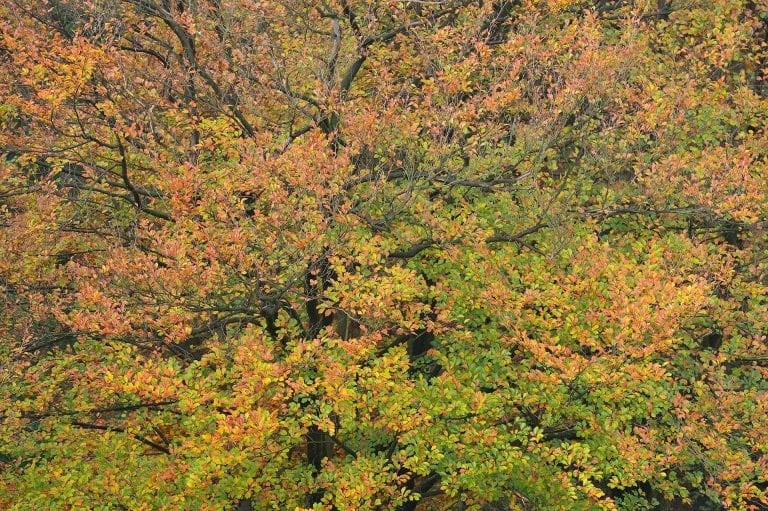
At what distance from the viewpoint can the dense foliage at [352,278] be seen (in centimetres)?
1245

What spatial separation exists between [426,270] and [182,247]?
5.10m

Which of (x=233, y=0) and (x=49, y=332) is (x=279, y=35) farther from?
(x=49, y=332)

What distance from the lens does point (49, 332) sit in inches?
600

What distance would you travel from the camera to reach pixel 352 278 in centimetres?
1234

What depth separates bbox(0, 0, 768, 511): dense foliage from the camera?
1245 cm

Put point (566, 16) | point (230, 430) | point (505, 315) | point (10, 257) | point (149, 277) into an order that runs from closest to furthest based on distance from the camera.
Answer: point (230, 430) < point (149, 277) < point (505, 315) < point (10, 257) < point (566, 16)

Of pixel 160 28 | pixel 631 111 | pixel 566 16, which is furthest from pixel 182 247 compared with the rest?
pixel 566 16

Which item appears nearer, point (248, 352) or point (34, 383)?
point (248, 352)

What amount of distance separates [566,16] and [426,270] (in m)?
8.69

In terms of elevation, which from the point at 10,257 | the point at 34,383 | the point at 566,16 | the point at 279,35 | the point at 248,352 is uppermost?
the point at 566,16

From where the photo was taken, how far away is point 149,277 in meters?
12.2

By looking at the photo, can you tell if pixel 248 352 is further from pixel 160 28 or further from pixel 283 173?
pixel 160 28

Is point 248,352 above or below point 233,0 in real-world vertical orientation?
below

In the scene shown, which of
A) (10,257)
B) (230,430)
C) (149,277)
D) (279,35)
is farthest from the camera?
(279,35)
